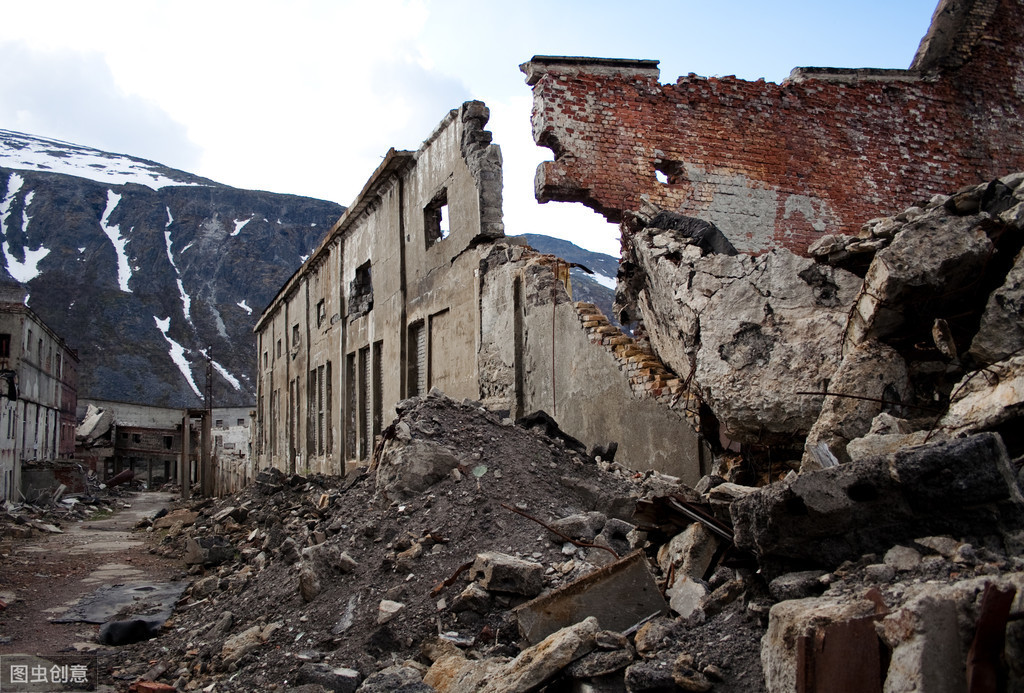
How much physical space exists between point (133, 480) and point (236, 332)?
53538 mm

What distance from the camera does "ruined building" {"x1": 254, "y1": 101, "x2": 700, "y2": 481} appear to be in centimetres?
751

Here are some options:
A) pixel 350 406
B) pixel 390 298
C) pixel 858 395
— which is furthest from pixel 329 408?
pixel 858 395

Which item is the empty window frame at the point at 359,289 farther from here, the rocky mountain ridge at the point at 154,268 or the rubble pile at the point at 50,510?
the rocky mountain ridge at the point at 154,268

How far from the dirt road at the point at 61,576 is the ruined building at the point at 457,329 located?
4.54m

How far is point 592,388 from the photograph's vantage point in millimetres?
8031

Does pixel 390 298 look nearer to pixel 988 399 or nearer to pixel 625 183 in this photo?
pixel 625 183

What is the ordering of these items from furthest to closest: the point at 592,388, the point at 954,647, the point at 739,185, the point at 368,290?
the point at 368,290 < the point at 739,185 < the point at 592,388 < the point at 954,647

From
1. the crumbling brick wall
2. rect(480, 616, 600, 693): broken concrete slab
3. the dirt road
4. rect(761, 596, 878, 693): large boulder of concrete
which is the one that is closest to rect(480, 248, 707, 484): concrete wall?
the crumbling brick wall

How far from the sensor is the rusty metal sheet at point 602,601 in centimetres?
383

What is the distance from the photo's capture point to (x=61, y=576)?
33.2 ft

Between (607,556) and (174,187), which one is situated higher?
(174,187)

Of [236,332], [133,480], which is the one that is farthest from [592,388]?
[236,332]

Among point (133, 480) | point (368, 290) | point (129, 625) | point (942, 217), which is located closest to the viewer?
point (942, 217)

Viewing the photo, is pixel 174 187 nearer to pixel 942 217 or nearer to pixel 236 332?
pixel 236 332
